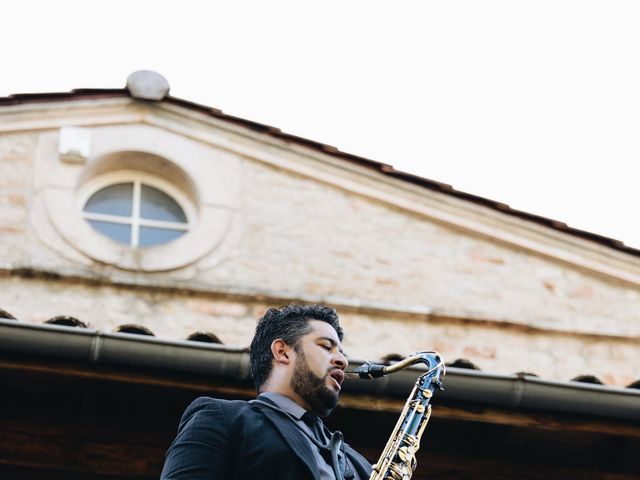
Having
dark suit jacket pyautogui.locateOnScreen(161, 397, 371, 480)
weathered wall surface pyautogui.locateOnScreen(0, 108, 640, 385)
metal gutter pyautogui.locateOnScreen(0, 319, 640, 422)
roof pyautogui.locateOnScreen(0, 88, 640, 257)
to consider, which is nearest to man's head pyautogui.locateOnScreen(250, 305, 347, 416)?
dark suit jacket pyautogui.locateOnScreen(161, 397, 371, 480)

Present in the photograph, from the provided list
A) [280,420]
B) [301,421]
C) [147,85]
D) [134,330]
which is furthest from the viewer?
[147,85]

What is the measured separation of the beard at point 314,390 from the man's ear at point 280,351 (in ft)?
0.21

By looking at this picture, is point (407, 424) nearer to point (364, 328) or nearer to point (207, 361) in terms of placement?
point (207, 361)

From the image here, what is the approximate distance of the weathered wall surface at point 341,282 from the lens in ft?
34.2

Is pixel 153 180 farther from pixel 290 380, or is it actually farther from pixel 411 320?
pixel 290 380

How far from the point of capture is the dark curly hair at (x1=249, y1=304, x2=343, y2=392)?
4820 mm

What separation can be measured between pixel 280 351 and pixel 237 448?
0.59 meters

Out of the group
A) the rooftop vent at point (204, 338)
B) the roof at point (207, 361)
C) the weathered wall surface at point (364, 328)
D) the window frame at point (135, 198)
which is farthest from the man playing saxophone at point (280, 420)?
the window frame at point (135, 198)

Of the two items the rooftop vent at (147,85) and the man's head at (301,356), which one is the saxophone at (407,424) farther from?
the rooftop vent at (147,85)

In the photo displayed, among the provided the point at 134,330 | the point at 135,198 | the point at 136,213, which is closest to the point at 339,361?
the point at 134,330

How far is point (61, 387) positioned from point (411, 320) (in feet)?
14.9

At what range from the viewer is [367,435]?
23.4 ft

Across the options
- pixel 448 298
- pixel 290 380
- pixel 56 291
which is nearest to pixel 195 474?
pixel 290 380

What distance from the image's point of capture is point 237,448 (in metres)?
4.29
